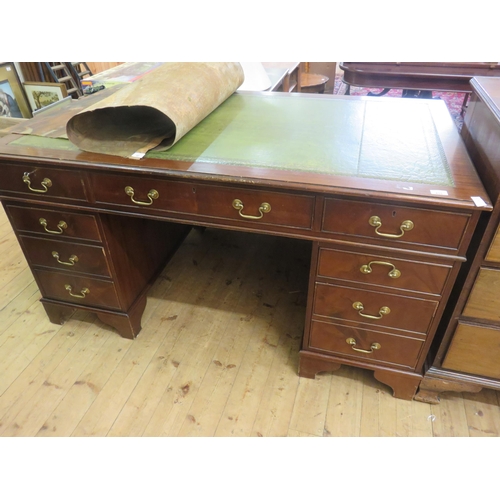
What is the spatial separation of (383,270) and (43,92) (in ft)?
9.99

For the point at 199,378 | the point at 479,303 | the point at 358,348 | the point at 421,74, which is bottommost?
the point at 199,378

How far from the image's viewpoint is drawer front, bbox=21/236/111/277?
1450 mm

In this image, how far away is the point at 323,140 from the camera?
124cm

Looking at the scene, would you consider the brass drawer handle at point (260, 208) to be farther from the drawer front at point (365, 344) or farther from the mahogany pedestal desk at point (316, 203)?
the drawer front at point (365, 344)

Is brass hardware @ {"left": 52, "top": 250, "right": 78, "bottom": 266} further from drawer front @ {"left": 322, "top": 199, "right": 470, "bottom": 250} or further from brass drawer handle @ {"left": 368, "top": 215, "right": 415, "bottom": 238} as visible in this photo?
brass drawer handle @ {"left": 368, "top": 215, "right": 415, "bottom": 238}

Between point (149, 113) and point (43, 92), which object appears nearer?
point (149, 113)

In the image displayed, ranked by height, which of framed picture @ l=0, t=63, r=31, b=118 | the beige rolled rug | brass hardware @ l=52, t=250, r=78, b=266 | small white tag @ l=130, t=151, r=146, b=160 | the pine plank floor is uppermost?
the beige rolled rug

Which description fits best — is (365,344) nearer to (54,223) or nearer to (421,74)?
(54,223)

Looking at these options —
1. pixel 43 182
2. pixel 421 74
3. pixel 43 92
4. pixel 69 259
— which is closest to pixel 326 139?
pixel 43 182

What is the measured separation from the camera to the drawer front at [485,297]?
1.06m

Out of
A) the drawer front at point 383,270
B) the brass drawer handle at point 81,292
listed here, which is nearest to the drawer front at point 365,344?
the drawer front at point 383,270

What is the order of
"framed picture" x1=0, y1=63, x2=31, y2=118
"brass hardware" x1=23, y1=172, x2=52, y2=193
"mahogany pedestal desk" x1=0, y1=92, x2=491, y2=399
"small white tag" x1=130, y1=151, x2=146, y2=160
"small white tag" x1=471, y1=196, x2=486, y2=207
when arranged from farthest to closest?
"framed picture" x1=0, y1=63, x2=31, y2=118 < "brass hardware" x1=23, y1=172, x2=52, y2=193 < "small white tag" x1=130, y1=151, x2=146, y2=160 < "mahogany pedestal desk" x1=0, y1=92, x2=491, y2=399 < "small white tag" x1=471, y1=196, x2=486, y2=207

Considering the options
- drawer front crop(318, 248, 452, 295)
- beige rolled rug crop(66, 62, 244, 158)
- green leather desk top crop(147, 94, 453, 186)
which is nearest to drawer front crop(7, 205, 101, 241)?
beige rolled rug crop(66, 62, 244, 158)

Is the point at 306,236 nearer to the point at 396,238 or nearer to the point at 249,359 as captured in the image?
the point at 396,238
